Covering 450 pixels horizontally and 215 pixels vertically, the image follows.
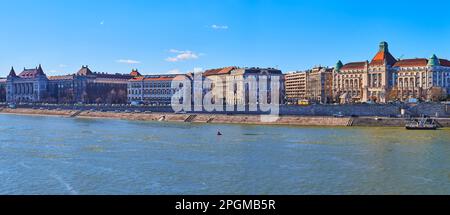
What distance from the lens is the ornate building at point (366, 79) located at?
9150 cm

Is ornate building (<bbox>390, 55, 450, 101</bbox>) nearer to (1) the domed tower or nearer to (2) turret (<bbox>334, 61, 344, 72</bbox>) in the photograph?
(1) the domed tower

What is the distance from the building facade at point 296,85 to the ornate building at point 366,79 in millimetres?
15057

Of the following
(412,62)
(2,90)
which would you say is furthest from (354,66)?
(2,90)

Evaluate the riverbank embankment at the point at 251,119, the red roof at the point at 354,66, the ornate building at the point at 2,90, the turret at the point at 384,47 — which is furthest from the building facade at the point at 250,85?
the ornate building at the point at 2,90

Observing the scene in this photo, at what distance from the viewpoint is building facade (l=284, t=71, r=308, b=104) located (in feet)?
383

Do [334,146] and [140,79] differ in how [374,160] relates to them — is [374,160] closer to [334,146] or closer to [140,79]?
[334,146]

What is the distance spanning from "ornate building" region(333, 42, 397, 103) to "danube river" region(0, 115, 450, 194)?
5602 cm

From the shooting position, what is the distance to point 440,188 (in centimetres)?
1898

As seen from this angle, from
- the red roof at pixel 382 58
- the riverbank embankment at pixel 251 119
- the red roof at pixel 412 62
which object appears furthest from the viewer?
the red roof at pixel 382 58

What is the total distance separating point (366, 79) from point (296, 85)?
2992cm

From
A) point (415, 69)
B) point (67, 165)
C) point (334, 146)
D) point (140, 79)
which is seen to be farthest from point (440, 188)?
point (140, 79)

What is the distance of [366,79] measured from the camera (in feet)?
306

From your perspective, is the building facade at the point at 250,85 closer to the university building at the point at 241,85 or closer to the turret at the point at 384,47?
the university building at the point at 241,85
